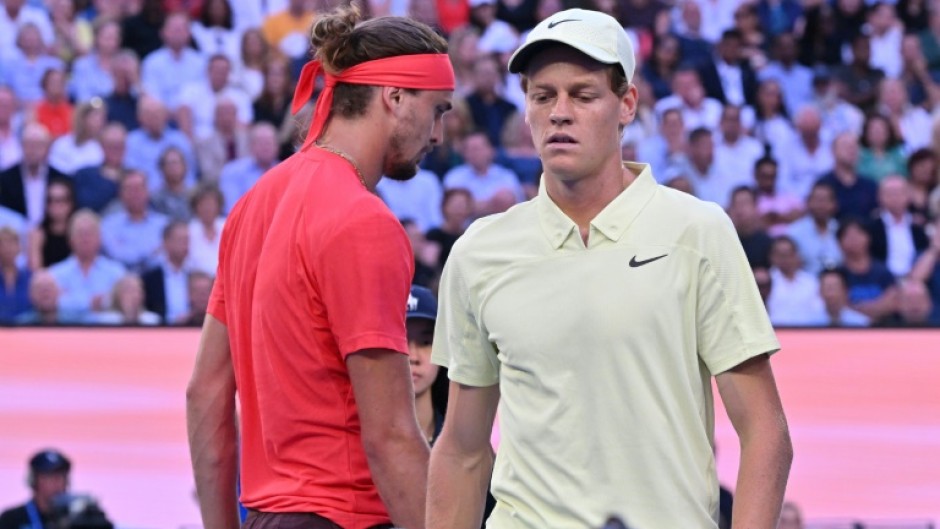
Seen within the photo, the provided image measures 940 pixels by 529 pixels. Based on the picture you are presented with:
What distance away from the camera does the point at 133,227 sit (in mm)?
10070

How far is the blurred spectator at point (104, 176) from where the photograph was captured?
1020cm

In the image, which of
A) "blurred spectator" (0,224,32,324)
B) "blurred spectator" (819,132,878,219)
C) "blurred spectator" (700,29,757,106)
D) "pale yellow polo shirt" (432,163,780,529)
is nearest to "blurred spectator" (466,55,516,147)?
"blurred spectator" (700,29,757,106)

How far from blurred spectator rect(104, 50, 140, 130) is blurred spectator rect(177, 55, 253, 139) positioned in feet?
1.08

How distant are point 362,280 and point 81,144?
26.2ft

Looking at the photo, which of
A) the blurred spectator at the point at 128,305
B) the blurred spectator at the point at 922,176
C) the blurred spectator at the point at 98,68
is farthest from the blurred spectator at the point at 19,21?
the blurred spectator at the point at 922,176

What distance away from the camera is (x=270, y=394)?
3209 millimetres

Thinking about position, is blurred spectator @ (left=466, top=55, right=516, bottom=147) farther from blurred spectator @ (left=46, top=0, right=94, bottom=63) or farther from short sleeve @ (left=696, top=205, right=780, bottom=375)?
short sleeve @ (left=696, top=205, right=780, bottom=375)

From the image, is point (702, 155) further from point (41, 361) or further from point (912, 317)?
point (41, 361)

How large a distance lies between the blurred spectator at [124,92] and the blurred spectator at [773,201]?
4.35 m

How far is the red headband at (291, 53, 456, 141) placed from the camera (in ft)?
11.0

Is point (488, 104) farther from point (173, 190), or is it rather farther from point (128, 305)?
point (128, 305)

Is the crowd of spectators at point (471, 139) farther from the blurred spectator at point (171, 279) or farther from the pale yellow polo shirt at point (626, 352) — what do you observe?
the pale yellow polo shirt at point (626, 352)

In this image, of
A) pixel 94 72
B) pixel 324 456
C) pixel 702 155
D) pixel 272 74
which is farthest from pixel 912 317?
pixel 324 456

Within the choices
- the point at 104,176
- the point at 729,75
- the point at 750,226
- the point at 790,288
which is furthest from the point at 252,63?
the point at 790,288
